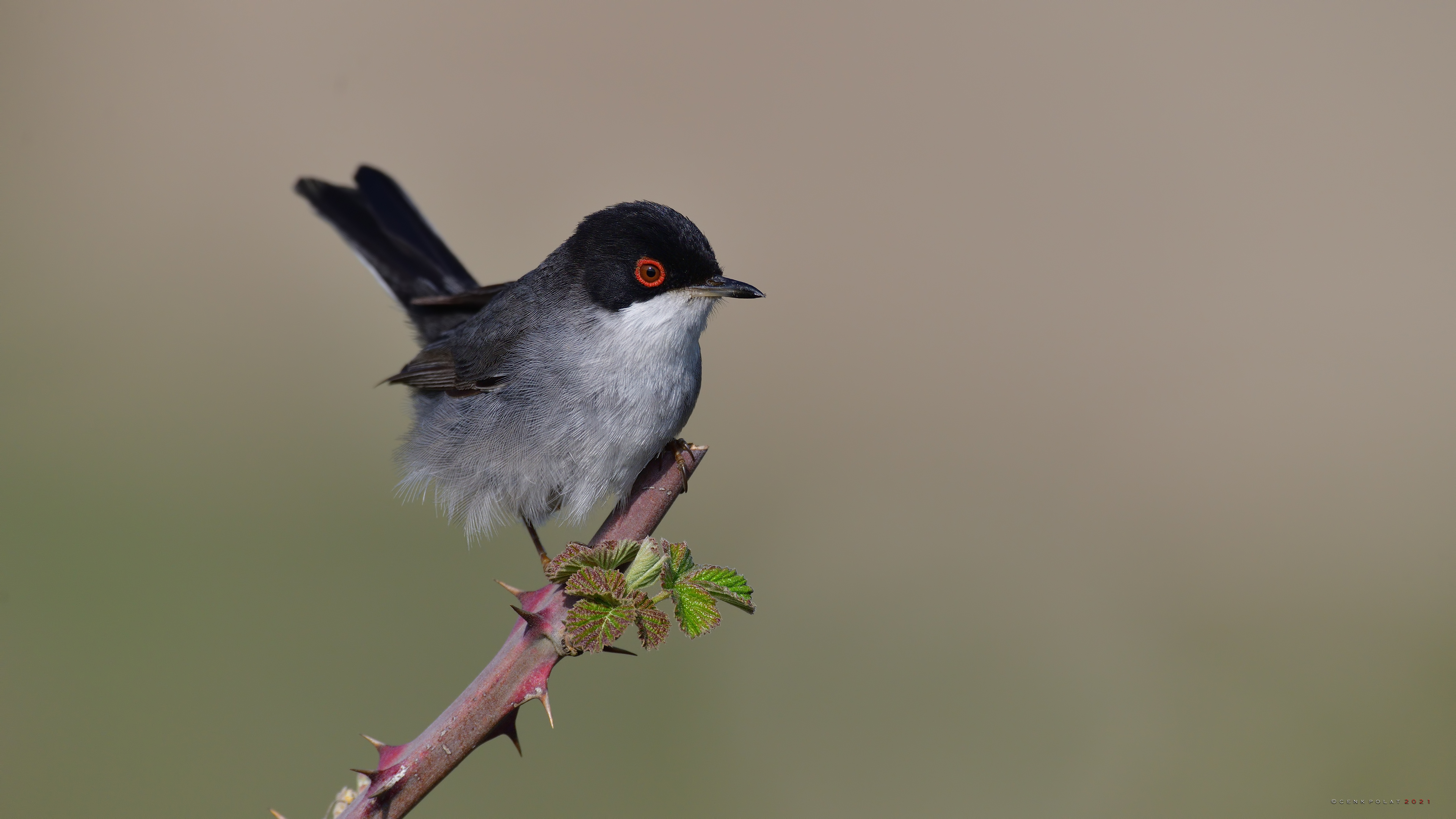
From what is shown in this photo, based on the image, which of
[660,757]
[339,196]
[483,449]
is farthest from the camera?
[660,757]

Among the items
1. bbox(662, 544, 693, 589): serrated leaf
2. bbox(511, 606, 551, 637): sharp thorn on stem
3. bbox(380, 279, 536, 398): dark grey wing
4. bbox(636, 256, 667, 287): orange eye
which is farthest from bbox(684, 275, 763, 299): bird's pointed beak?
bbox(511, 606, 551, 637): sharp thorn on stem

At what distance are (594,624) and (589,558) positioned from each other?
0.45 ft

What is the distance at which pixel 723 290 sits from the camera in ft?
12.3

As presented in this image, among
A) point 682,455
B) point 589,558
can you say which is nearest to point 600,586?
point 589,558

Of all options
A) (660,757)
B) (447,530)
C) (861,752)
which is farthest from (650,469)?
(447,530)

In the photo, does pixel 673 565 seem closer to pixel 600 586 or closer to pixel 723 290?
pixel 600 586

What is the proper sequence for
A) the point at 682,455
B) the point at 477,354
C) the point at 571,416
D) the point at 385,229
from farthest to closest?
the point at 385,229 → the point at 477,354 → the point at 571,416 → the point at 682,455

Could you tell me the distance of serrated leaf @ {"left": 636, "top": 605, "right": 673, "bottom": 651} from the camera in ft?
6.55

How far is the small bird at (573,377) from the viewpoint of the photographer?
12.1 feet

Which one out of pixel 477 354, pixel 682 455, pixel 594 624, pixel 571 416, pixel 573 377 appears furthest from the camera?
pixel 477 354

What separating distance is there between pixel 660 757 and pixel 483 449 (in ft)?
12.9

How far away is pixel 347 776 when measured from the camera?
654 cm

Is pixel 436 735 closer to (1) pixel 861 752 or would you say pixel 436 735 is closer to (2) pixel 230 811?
(2) pixel 230 811

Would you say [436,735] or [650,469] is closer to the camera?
[436,735]
